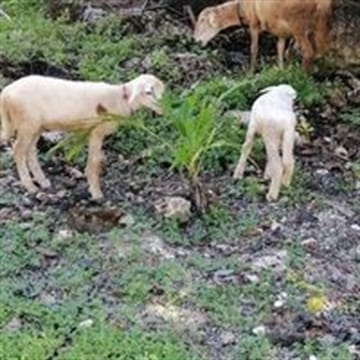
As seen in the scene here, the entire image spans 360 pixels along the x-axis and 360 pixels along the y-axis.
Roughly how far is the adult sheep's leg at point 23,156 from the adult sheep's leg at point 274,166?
128 centimetres

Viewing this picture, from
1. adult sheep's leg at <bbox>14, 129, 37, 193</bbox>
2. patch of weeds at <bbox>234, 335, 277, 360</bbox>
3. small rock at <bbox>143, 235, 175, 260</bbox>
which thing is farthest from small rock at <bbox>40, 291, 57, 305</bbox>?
adult sheep's leg at <bbox>14, 129, 37, 193</bbox>

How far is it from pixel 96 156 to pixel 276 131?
3.20 feet

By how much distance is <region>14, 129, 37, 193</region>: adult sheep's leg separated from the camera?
5636mm

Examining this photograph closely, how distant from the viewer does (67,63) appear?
7.76 meters

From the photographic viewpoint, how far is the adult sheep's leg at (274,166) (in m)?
5.64

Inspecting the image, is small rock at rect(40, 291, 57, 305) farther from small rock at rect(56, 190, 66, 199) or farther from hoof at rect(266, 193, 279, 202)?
hoof at rect(266, 193, 279, 202)

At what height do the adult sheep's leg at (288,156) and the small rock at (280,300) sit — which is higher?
the adult sheep's leg at (288,156)

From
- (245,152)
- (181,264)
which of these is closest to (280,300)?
(181,264)

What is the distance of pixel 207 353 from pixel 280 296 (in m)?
0.56

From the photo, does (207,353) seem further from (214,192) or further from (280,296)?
(214,192)

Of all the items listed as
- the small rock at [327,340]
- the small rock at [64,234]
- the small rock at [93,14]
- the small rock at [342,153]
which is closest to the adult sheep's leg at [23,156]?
the small rock at [64,234]

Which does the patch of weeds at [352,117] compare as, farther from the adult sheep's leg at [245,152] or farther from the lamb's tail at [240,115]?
the adult sheep's leg at [245,152]

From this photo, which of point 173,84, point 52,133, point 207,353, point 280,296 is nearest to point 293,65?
point 173,84

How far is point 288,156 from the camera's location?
5.64 meters
